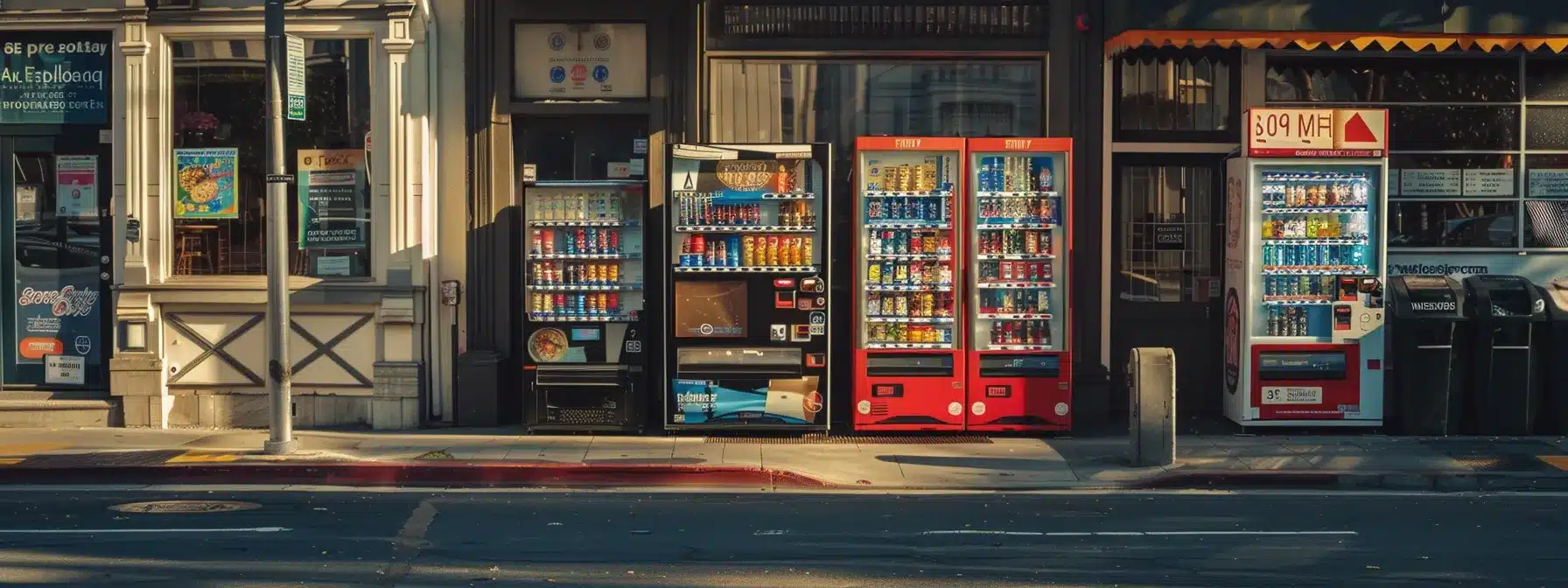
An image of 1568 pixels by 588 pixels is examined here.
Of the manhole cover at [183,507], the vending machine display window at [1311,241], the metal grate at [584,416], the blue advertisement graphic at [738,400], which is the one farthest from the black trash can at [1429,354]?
the manhole cover at [183,507]

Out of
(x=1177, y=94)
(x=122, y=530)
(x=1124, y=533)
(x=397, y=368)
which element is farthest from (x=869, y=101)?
(x=122, y=530)

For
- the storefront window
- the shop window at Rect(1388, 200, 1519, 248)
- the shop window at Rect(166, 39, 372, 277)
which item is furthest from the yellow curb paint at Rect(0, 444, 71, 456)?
the shop window at Rect(1388, 200, 1519, 248)

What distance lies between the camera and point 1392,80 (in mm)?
14445

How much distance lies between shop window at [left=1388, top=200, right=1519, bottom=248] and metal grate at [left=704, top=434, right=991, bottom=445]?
4.62m

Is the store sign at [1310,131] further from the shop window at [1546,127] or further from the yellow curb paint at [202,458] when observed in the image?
the yellow curb paint at [202,458]

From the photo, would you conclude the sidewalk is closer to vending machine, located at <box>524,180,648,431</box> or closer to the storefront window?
vending machine, located at <box>524,180,648,431</box>

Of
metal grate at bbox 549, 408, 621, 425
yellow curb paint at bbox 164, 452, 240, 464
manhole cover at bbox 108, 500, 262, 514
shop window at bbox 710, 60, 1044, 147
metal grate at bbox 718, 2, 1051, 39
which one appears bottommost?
manhole cover at bbox 108, 500, 262, 514

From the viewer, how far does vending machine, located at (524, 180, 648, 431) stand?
43.8 feet

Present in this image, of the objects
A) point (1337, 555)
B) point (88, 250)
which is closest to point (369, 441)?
point (88, 250)

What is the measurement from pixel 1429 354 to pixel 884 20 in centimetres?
575

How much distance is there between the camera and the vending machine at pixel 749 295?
1321 cm

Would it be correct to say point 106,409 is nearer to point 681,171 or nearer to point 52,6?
point 52,6

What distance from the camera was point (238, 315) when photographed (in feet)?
45.9

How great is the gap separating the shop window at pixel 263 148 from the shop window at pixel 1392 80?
866 cm
